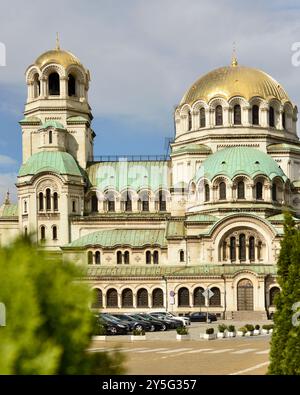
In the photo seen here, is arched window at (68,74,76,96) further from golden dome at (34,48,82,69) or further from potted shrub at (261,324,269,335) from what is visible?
potted shrub at (261,324,269,335)

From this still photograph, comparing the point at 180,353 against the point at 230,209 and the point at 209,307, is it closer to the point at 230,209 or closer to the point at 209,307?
the point at 209,307

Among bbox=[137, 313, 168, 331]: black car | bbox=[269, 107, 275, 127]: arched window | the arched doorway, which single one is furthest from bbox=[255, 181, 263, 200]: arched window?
bbox=[137, 313, 168, 331]: black car

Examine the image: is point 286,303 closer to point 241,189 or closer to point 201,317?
point 201,317

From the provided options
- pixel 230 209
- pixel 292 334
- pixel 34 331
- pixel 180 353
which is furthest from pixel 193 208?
pixel 34 331

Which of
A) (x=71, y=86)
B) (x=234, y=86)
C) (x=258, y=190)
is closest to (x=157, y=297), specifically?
(x=258, y=190)

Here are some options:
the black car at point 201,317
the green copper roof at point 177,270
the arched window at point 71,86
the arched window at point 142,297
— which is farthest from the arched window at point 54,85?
the black car at point 201,317

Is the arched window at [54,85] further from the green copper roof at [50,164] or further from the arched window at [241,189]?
the arched window at [241,189]

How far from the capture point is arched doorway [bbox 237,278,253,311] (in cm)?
7031

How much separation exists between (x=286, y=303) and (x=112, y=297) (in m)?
56.2

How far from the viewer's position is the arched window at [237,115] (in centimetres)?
8338

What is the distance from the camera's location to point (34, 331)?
408 inches

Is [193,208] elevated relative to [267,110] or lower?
lower

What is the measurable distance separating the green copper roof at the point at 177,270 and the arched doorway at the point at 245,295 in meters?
1.10

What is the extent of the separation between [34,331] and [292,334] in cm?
708
